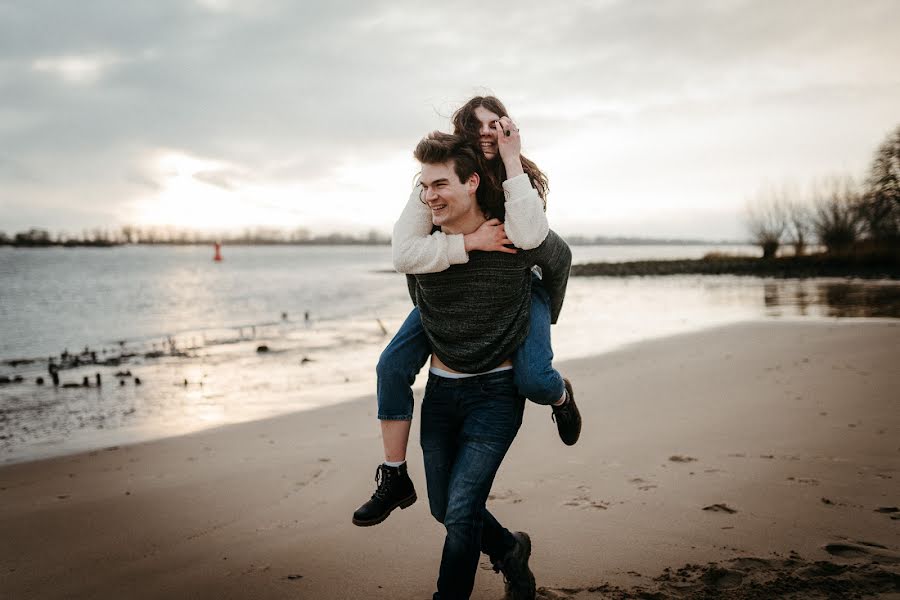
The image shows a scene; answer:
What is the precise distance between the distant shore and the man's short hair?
108ft

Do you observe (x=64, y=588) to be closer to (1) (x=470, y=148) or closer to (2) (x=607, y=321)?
(1) (x=470, y=148)

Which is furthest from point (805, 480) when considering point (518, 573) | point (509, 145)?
point (509, 145)

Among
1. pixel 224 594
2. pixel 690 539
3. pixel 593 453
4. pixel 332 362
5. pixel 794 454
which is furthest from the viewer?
pixel 332 362

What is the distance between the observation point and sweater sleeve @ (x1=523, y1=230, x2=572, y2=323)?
257 centimetres

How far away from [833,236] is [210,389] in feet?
134

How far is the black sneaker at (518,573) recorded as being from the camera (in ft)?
9.74

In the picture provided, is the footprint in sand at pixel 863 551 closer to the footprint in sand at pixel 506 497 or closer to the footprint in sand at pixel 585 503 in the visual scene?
the footprint in sand at pixel 585 503

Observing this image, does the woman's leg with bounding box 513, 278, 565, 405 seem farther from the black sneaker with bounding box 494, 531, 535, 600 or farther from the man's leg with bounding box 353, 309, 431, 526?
the black sneaker with bounding box 494, 531, 535, 600

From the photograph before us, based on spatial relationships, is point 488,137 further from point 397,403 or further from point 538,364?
point 397,403

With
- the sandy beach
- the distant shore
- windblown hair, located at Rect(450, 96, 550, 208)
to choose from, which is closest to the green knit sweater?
windblown hair, located at Rect(450, 96, 550, 208)

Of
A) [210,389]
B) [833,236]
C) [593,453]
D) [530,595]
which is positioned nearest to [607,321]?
[210,389]

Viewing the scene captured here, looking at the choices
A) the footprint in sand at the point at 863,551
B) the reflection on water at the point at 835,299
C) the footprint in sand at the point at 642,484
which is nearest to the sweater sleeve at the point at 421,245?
the footprint in sand at the point at 863,551

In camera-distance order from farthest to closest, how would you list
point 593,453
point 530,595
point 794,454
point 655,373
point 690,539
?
point 655,373
point 593,453
point 794,454
point 690,539
point 530,595

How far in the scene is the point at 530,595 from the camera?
2.99 meters
